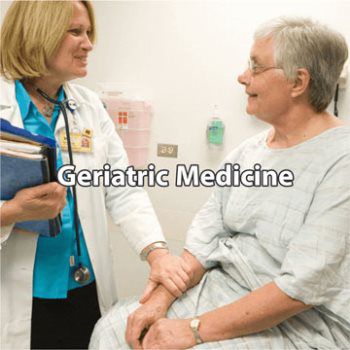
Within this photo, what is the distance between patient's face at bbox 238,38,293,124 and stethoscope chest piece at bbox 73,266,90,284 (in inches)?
31.9

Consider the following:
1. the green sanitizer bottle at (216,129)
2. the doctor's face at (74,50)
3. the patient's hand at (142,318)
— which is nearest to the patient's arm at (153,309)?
the patient's hand at (142,318)

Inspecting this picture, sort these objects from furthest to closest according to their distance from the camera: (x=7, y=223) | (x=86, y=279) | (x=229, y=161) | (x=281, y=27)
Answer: (x=229, y=161) < (x=86, y=279) < (x=281, y=27) < (x=7, y=223)

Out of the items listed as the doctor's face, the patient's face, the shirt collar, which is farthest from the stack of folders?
the patient's face

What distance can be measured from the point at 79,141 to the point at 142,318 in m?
0.64

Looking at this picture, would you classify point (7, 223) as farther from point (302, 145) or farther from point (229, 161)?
point (302, 145)

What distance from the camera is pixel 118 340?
3.87 ft

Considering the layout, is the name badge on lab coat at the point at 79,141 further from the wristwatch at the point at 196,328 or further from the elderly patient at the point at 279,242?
the wristwatch at the point at 196,328

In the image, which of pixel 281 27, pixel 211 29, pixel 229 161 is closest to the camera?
pixel 281 27

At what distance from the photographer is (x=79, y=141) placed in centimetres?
137

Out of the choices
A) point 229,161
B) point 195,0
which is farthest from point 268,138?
point 195,0

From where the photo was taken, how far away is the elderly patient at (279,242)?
1.04 metres

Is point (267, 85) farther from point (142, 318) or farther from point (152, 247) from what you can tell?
point (142, 318)

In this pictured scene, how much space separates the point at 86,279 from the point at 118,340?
263 millimetres

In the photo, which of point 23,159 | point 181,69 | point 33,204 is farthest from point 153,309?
point 181,69
